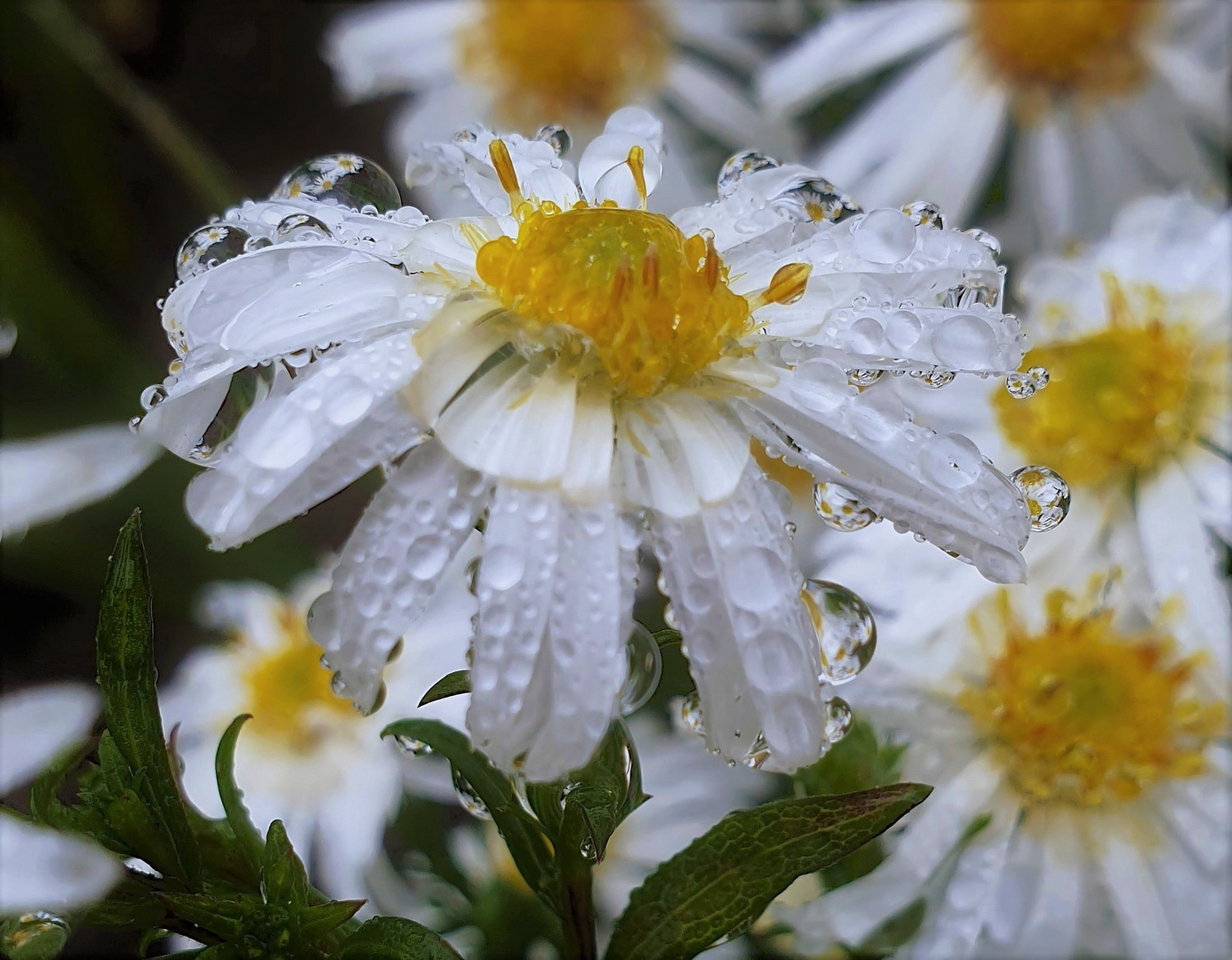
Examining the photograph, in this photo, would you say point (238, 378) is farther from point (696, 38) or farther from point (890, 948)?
point (696, 38)

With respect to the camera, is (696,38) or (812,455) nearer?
(812,455)

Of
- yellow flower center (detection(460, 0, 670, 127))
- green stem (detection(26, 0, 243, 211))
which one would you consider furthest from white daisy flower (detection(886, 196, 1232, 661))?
green stem (detection(26, 0, 243, 211))

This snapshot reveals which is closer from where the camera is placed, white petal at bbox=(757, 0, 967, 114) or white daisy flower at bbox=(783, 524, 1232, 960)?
white daisy flower at bbox=(783, 524, 1232, 960)

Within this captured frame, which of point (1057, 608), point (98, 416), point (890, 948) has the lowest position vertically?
point (890, 948)

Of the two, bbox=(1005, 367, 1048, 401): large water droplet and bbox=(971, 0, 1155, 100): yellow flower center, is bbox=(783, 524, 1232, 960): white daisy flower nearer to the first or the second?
bbox=(1005, 367, 1048, 401): large water droplet

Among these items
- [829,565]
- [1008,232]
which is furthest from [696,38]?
[829,565]

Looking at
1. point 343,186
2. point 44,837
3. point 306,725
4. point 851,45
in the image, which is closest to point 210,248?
point 343,186

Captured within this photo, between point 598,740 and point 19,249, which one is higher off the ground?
point 19,249

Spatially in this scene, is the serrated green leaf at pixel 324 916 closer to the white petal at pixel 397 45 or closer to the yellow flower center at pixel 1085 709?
the yellow flower center at pixel 1085 709
